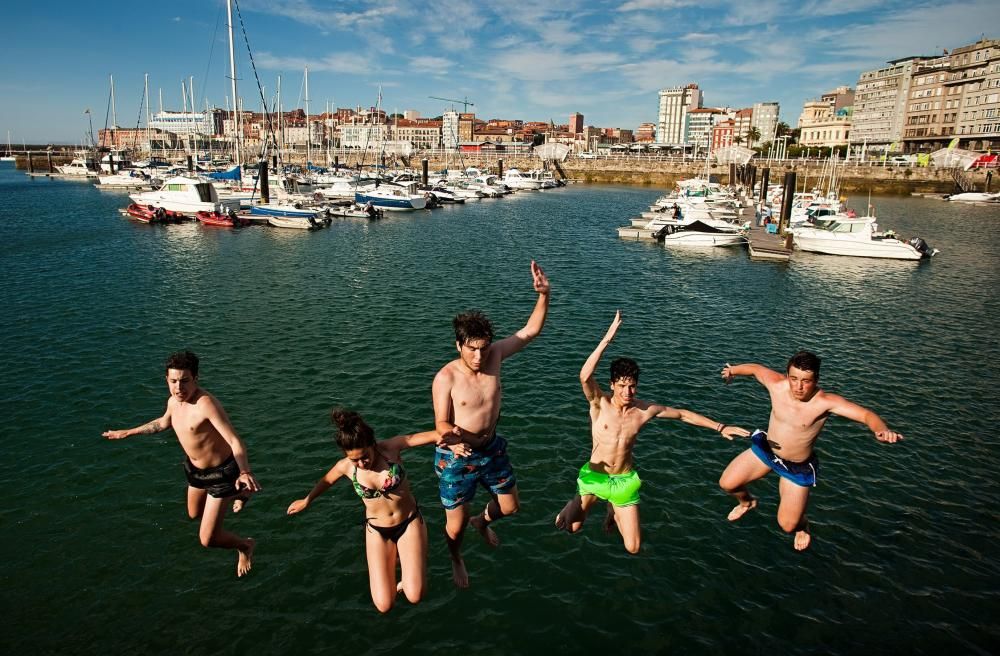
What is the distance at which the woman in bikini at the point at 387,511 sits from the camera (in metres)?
5.70

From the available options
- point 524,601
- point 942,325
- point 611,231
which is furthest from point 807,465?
point 611,231

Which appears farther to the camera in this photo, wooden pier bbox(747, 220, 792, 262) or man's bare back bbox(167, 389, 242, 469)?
wooden pier bbox(747, 220, 792, 262)

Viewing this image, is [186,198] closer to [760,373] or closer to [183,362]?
[183,362]

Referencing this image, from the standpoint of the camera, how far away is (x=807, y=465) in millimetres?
7023

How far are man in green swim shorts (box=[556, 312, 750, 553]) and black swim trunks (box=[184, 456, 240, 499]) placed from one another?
434cm

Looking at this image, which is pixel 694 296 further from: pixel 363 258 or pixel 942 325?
pixel 363 258

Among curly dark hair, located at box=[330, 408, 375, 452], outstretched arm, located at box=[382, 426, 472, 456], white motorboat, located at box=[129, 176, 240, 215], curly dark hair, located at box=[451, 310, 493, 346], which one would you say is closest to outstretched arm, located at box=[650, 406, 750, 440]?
curly dark hair, located at box=[451, 310, 493, 346]

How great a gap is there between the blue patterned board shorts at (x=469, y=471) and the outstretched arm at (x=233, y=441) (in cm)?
204

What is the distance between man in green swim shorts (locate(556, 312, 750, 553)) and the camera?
645 centimetres

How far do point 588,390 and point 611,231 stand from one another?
43177mm

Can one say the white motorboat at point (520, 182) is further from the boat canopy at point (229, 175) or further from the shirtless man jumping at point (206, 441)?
the shirtless man jumping at point (206, 441)

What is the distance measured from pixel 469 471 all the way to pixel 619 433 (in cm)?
184

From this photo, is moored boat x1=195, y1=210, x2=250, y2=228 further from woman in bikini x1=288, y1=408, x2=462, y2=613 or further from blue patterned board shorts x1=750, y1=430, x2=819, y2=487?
blue patterned board shorts x1=750, y1=430, x2=819, y2=487

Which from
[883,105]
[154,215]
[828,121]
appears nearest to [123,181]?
[154,215]
